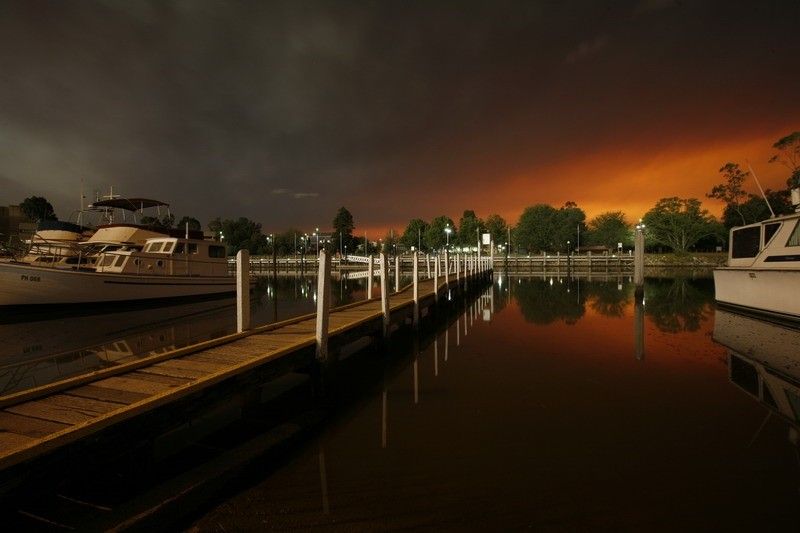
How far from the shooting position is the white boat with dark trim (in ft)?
Answer: 50.3

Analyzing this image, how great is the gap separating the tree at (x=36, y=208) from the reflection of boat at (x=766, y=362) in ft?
425

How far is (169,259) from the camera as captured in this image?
20000 mm

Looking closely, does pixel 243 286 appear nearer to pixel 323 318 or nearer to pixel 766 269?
pixel 323 318

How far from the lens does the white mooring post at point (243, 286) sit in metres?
6.19

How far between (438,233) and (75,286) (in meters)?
94.8

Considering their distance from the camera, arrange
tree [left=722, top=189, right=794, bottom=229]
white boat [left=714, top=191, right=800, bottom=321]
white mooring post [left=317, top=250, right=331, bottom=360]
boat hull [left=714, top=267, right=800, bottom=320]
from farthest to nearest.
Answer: tree [left=722, top=189, right=794, bottom=229] < white boat [left=714, top=191, right=800, bottom=321] < boat hull [left=714, top=267, right=800, bottom=320] < white mooring post [left=317, top=250, right=331, bottom=360]

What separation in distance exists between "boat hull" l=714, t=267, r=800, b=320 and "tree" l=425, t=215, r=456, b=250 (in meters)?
90.5

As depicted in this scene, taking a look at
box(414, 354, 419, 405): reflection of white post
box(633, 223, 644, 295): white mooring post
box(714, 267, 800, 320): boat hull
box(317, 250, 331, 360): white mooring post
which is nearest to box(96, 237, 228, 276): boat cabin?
box(414, 354, 419, 405): reflection of white post

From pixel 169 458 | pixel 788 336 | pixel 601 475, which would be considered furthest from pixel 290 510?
pixel 788 336

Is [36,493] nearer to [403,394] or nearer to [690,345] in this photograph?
[403,394]

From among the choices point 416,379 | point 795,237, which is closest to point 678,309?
point 795,237

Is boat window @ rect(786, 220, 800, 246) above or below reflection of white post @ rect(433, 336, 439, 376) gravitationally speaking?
above

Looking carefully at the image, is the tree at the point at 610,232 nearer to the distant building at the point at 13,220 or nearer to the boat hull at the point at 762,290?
the boat hull at the point at 762,290

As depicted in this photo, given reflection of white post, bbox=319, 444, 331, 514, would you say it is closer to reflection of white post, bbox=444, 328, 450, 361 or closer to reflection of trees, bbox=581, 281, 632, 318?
reflection of white post, bbox=444, 328, 450, 361
